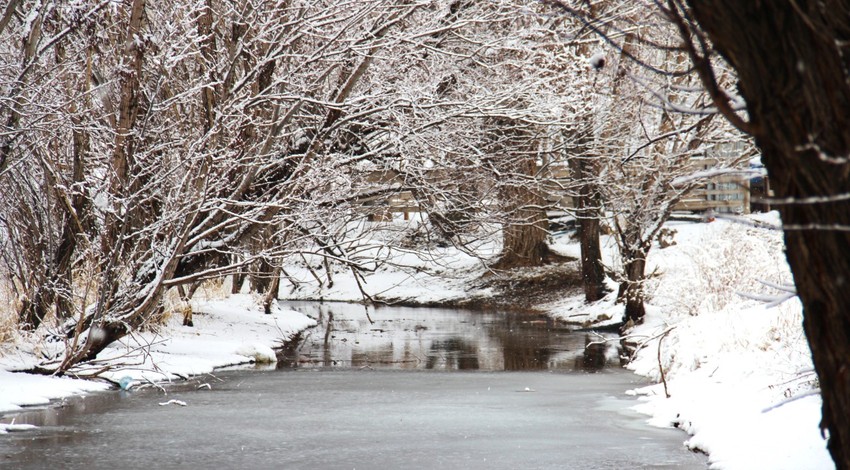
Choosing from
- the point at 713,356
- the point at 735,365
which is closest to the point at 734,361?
the point at 735,365

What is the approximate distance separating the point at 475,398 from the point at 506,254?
2007cm

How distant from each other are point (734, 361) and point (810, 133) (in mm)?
8521

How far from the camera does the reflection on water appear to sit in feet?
54.0

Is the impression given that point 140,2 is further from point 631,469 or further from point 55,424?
point 631,469

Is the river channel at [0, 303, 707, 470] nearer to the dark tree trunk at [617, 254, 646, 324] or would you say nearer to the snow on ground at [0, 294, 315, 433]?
the snow on ground at [0, 294, 315, 433]

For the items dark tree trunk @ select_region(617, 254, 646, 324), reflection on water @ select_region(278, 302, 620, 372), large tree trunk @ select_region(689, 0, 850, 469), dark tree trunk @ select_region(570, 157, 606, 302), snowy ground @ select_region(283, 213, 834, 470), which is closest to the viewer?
large tree trunk @ select_region(689, 0, 850, 469)

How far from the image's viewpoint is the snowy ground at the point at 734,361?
7.58m

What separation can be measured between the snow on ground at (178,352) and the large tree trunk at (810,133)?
8.57 m

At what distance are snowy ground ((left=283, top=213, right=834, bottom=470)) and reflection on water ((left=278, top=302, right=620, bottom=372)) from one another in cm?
135

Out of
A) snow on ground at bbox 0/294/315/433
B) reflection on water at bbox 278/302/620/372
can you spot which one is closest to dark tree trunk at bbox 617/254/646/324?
reflection on water at bbox 278/302/620/372

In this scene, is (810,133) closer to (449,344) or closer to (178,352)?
(178,352)

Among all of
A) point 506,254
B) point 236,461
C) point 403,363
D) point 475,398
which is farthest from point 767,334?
point 506,254

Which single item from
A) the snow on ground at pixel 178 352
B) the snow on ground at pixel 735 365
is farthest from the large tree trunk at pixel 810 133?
the snow on ground at pixel 178 352

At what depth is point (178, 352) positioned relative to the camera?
1611 cm
